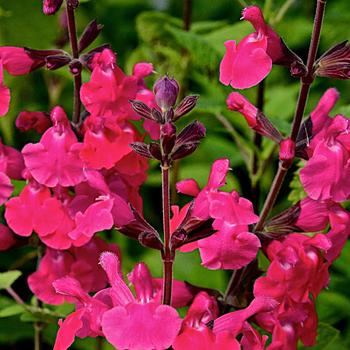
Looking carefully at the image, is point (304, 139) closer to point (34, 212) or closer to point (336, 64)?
point (336, 64)

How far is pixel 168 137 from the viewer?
3.63 feet

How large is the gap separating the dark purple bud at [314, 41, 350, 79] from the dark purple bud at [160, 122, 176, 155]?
0.90ft

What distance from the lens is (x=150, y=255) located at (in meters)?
2.22

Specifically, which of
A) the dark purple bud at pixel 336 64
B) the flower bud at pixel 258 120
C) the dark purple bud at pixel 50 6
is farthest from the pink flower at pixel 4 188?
the dark purple bud at pixel 336 64

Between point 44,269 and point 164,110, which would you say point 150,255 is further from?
point 164,110

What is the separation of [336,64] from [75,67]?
1.29 ft

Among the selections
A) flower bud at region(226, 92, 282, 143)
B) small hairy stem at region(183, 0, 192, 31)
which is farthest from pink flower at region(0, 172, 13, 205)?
small hairy stem at region(183, 0, 192, 31)

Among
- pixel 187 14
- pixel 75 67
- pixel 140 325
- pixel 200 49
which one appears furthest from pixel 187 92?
pixel 140 325

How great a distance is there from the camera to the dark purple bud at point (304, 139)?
1.31 meters

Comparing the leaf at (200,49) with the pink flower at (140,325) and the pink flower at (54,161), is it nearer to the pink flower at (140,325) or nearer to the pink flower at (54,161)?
the pink flower at (54,161)

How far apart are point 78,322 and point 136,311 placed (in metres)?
0.09

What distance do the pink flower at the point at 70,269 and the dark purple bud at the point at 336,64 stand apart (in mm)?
429

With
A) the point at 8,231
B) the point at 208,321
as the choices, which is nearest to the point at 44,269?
the point at 8,231

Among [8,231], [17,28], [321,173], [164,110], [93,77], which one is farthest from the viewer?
[17,28]
